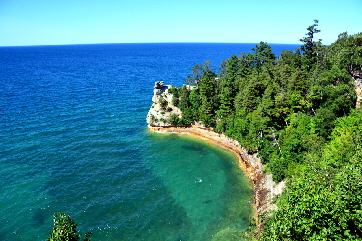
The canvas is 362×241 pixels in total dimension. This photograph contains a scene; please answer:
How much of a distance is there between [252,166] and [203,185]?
12.8m

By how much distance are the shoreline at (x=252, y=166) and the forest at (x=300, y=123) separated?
6.32ft

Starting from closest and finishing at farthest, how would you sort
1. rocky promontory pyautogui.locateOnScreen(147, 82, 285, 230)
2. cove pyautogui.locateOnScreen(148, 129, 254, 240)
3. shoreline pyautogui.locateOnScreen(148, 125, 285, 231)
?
cove pyautogui.locateOnScreen(148, 129, 254, 240)
shoreline pyautogui.locateOnScreen(148, 125, 285, 231)
rocky promontory pyautogui.locateOnScreen(147, 82, 285, 230)

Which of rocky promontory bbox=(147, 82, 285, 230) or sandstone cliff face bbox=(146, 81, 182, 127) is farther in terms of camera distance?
sandstone cliff face bbox=(146, 81, 182, 127)

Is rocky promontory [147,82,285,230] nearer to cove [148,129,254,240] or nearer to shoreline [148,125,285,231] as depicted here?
shoreline [148,125,285,231]

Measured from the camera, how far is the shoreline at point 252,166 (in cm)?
3978

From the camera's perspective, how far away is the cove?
121 ft

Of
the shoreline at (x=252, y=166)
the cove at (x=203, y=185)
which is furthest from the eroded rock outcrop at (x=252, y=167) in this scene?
the cove at (x=203, y=185)

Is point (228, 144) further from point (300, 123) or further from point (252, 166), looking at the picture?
point (300, 123)

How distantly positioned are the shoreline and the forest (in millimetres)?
1926

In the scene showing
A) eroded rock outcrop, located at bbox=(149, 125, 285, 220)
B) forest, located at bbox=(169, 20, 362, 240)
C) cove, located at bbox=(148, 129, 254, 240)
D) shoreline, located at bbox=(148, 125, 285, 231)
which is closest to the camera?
forest, located at bbox=(169, 20, 362, 240)

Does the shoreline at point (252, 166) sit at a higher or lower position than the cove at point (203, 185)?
higher

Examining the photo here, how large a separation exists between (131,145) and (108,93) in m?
53.4

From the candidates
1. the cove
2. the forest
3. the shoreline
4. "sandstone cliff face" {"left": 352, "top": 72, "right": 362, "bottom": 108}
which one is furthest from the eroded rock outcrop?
"sandstone cliff face" {"left": 352, "top": 72, "right": 362, "bottom": 108}

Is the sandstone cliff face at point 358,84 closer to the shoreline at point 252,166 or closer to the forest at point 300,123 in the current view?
the forest at point 300,123
